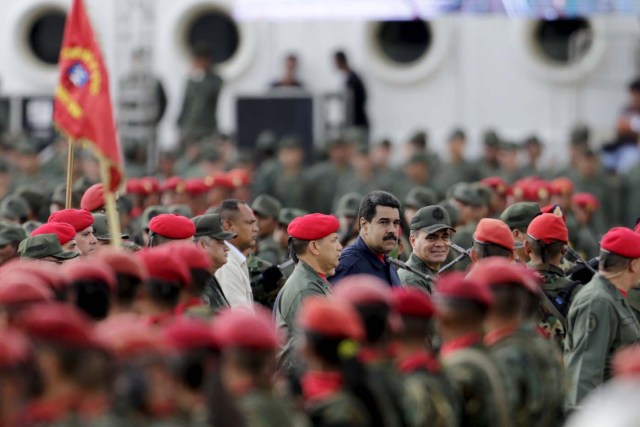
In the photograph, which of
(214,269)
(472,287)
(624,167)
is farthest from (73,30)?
(624,167)

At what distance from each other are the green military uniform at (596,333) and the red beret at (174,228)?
246cm

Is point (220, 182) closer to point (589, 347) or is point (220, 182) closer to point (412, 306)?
point (589, 347)

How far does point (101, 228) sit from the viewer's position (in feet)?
44.5

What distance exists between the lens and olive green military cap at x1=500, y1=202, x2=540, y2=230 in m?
13.0

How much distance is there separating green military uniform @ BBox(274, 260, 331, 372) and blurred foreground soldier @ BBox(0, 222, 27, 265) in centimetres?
225

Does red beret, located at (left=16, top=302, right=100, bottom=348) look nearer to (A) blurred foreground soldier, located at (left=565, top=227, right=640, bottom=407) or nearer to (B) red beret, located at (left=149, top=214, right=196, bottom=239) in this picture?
(A) blurred foreground soldier, located at (left=565, top=227, right=640, bottom=407)

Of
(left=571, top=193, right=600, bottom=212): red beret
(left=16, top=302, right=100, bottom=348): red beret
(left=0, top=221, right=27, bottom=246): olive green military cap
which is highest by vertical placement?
(left=16, top=302, right=100, bottom=348): red beret

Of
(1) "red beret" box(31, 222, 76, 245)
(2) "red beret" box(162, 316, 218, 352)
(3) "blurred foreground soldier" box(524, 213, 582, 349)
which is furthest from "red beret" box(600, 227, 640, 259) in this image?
(2) "red beret" box(162, 316, 218, 352)

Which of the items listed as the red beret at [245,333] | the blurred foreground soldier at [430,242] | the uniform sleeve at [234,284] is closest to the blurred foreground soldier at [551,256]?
the blurred foreground soldier at [430,242]

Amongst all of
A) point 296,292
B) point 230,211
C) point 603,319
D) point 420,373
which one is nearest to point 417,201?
point 230,211

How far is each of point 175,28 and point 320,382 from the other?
76.2 ft

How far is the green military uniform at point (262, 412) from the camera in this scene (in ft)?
24.6

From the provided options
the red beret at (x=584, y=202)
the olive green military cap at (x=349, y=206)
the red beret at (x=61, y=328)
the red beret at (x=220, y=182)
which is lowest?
the red beret at (x=584, y=202)

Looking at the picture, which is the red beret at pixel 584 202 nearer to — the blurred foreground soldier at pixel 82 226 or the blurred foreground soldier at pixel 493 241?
the blurred foreground soldier at pixel 82 226
